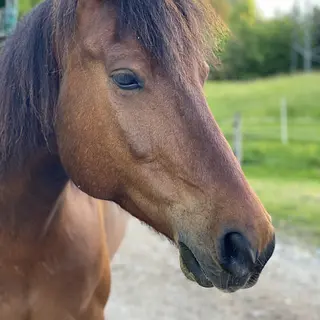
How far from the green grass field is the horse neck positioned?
202 inches

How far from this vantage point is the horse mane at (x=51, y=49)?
1683 mm

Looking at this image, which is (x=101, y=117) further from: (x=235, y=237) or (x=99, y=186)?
(x=235, y=237)

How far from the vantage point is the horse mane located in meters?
1.68

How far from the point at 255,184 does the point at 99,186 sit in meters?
8.75

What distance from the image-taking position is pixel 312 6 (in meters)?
42.8

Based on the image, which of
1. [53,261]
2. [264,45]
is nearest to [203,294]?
[53,261]

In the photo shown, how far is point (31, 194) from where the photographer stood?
205cm

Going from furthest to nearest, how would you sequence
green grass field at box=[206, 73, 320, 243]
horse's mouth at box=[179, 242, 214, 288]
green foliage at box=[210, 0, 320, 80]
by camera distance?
green foliage at box=[210, 0, 320, 80]
green grass field at box=[206, 73, 320, 243]
horse's mouth at box=[179, 242, 214, 288]

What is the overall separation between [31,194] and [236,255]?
0.89 metres

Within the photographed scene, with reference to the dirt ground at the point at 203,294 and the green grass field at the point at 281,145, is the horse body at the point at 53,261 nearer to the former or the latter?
the dirt ground at the point at 203,294

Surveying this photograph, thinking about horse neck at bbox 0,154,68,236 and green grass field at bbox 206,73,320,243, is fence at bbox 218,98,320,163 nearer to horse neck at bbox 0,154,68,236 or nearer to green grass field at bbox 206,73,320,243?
green grass field at bbox 206,73,320,243

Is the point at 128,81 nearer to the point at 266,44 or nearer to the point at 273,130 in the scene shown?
the point at 273,130

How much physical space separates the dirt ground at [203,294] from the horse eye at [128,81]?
96.8 inches

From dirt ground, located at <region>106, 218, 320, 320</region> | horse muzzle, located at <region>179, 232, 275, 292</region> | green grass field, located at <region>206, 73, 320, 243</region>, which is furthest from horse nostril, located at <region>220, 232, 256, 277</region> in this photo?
green grass field, located at <region>206, 73, 320, 243</region>
